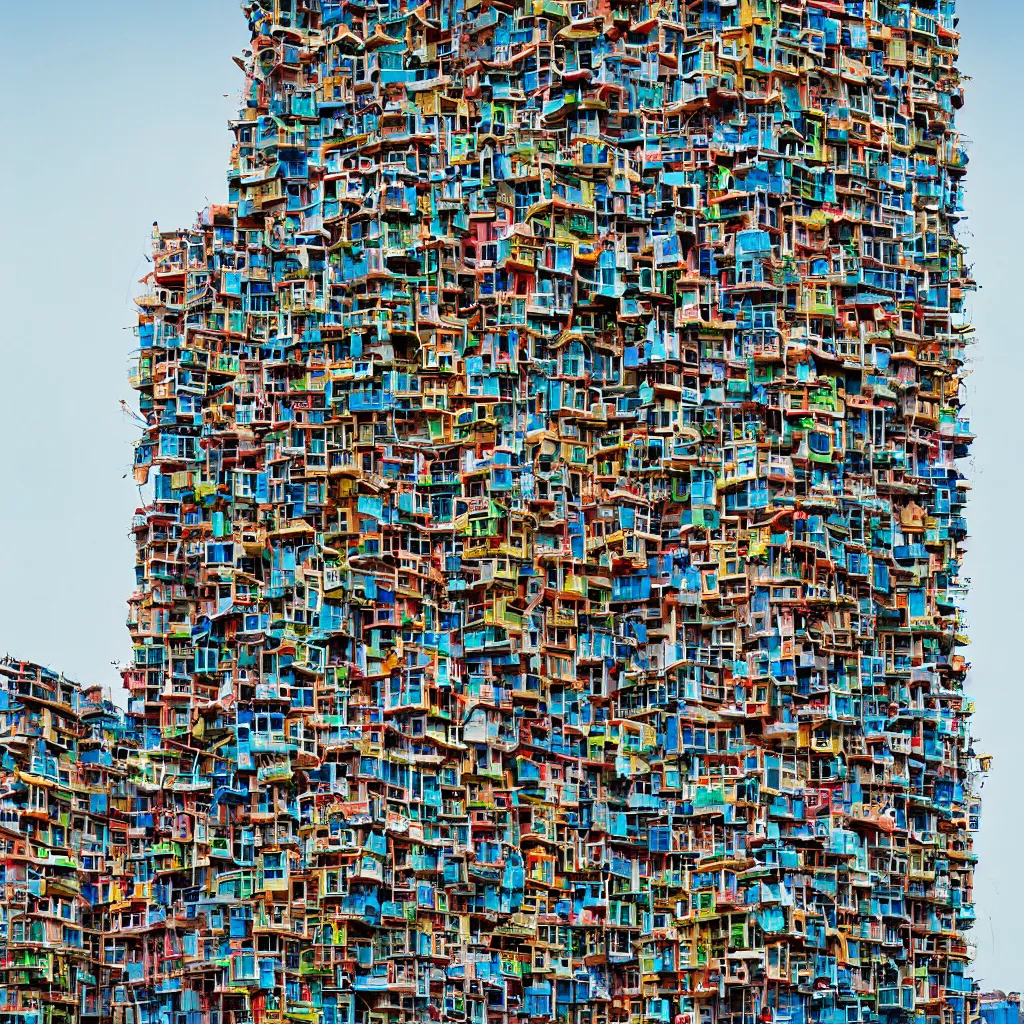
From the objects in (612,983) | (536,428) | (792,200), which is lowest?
(612,983)

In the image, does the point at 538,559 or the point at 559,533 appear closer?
the point at 538,559

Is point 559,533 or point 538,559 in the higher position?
point 559,533

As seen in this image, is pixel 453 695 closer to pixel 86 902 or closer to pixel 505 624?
pixel 505 624

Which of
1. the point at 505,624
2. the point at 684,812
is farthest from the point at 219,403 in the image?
the point at 684,812
